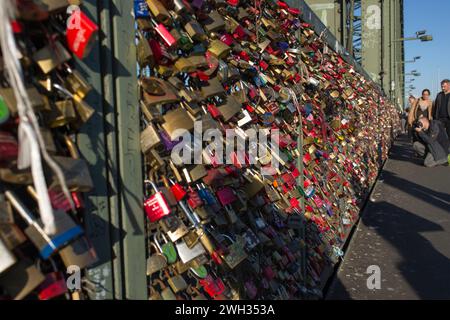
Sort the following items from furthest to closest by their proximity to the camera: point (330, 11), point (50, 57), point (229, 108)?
point (330, 11), point (229, 108), point (50, 57)

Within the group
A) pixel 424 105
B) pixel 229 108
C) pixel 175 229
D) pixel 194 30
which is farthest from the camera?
pixel 424 105

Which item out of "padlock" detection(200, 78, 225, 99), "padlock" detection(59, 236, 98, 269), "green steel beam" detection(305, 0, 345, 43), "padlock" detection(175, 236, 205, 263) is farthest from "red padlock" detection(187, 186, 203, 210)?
"green steel beam" detection(305, 0, 345, 43)

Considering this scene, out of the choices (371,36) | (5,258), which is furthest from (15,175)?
(371,36)

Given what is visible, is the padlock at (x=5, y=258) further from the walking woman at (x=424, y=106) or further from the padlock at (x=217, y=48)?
the walking woman at (x=424, y=106)

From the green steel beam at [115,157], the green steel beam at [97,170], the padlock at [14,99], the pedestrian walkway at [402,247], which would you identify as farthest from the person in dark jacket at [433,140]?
the padlock at [14,99]

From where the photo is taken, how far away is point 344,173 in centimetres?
489

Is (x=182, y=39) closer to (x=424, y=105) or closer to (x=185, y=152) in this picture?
(x=185, y=152)

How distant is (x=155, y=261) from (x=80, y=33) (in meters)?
0.66

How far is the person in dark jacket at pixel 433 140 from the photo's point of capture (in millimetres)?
9039

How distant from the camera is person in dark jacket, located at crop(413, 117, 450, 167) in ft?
29.7

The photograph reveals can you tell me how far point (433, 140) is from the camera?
9.24 meters

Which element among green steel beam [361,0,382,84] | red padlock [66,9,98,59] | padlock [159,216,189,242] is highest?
green steel beam [361,0,382,84]

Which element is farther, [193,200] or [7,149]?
[193,200]

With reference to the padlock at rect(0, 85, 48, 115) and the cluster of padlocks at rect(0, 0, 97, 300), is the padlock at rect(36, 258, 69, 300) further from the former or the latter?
the padlock at rect(0, 85, 48, 115)
